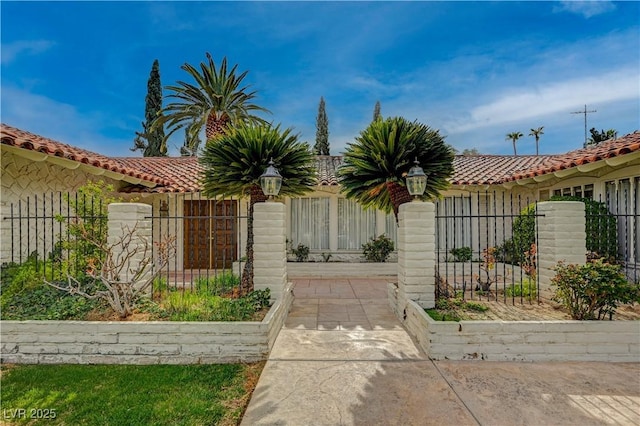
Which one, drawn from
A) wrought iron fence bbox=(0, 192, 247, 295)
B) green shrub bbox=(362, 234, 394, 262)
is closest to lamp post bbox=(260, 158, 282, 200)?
wrought iron fence bbox=(0, 192, 247, 295)

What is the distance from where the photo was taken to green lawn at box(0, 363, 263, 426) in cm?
357

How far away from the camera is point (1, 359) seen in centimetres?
Result: 514

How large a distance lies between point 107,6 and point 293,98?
9.05 meters

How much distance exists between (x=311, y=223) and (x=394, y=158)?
740cm

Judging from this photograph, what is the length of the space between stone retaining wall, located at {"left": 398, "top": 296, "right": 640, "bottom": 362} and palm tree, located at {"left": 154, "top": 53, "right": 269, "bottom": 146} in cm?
1218

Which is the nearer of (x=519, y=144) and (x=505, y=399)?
(x=505, y=399)

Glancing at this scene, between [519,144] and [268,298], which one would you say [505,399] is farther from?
[519,144]

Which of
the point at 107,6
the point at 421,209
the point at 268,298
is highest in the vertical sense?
the point at 107,6

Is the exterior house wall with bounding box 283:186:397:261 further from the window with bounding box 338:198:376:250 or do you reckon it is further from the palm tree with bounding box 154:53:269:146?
the palm tree with bounding box 154:53:269:146

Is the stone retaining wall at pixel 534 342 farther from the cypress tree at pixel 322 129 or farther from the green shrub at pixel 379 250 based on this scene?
the cypress tree at pixel 322 129

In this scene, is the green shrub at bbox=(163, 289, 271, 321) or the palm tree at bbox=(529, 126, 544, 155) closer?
the green shrub at bbox=(163, 289, 271, 321)

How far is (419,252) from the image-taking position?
20.6 ft

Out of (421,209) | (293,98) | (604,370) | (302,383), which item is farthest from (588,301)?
(293,98)

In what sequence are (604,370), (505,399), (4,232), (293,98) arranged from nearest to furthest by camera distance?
(505,399) < (604,370) < (4,232) < (293,98)
